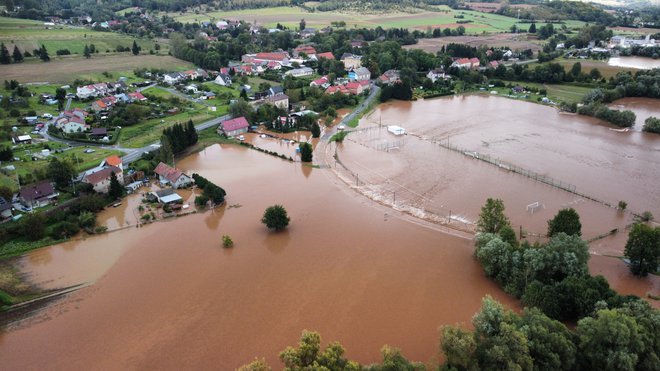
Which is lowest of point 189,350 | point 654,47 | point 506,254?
point 189,350

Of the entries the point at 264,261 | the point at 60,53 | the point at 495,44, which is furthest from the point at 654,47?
the point at 60,53

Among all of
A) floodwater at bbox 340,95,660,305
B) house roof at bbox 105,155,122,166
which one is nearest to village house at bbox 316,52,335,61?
floodwater at bbox 340,95,660,305

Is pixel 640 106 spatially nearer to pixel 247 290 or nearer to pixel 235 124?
pixel 235 124

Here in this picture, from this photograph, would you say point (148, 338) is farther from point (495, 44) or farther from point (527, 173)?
point (495, 44)

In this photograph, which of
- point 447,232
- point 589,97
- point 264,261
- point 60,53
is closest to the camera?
point 264,261

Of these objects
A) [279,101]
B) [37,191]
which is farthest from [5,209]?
[279,101]

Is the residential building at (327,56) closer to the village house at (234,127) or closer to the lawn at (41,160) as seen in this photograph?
the village house at (234,127)

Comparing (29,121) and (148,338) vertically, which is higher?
(29,121)

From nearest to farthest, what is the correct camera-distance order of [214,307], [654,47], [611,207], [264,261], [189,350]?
[189,350] < [214,307] < [264,261] < [611,207] < [654,47]
